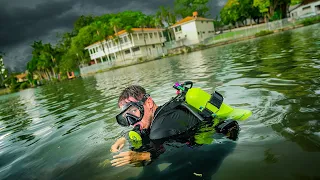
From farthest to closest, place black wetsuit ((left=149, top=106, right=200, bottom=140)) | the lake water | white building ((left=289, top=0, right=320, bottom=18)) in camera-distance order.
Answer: white building ((left=289, top=0, right=320, bottom=18)), black wetsuit ((left=149, top=106, right=200, bottom=140)), the lake water

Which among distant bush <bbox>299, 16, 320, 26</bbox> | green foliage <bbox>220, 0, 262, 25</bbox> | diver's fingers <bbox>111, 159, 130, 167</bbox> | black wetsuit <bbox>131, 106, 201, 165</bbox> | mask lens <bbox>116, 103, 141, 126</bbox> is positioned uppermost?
green foliage <bbox>220, 0, 262, 25</bbox>

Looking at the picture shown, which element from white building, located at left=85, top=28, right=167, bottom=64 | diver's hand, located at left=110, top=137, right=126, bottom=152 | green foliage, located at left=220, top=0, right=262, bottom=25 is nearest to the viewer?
diver's hand, located at left=110, top=137, right=126, bottom=152

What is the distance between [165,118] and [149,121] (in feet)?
1.39

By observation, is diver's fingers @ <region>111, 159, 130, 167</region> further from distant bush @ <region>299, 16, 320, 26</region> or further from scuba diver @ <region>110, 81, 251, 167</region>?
distant bush @ <region>299, 16, 320, 26</region>

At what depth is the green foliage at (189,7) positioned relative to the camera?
252 feet

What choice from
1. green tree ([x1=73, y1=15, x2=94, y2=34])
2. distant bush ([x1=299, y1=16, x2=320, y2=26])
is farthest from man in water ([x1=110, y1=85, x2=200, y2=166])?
green tree ([x1=73, y1=15, x2=94, y2=34])

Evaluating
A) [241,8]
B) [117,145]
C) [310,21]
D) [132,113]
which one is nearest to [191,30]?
[241,8]

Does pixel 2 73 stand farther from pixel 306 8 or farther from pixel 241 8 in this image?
pixel 306 8

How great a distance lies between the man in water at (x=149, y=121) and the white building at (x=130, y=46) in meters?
42.4

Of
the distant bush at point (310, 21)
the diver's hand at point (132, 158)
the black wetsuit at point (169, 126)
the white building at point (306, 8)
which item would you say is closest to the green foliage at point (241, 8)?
the white building at point (306, 8)

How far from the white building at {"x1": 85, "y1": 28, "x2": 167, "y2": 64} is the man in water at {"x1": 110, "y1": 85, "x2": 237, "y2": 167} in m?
42.4

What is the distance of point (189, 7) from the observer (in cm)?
7950

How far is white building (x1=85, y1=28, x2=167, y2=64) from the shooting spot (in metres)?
49.1

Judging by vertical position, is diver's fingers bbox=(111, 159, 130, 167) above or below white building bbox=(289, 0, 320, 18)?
below
